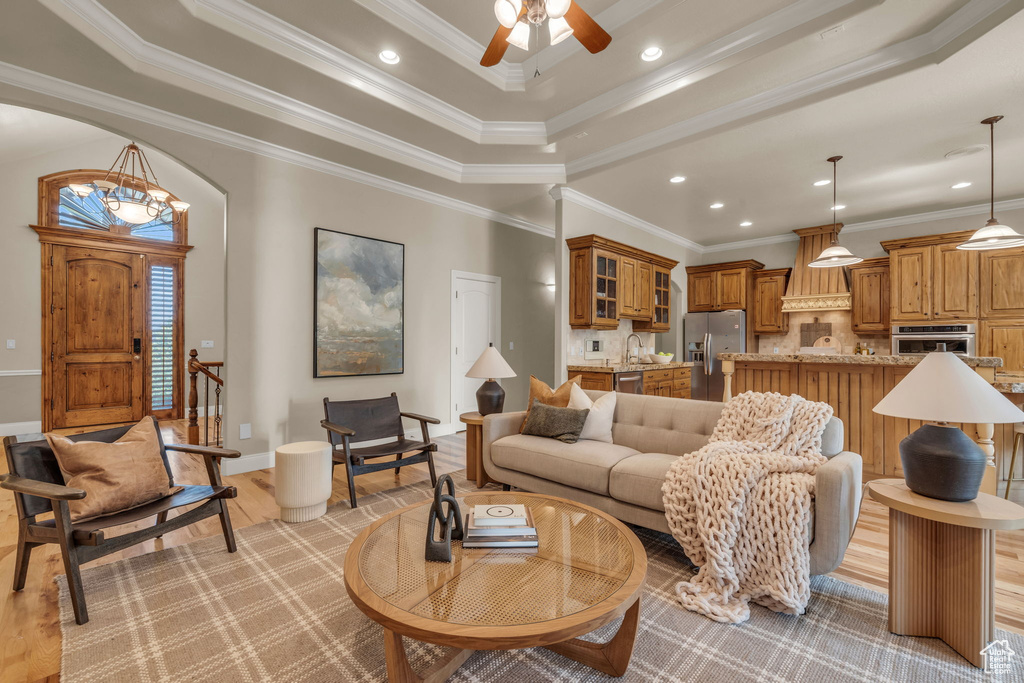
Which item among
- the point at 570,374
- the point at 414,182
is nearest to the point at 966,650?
the point at 570,374

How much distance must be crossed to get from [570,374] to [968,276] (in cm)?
481

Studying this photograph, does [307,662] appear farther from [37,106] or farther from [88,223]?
[88,223]

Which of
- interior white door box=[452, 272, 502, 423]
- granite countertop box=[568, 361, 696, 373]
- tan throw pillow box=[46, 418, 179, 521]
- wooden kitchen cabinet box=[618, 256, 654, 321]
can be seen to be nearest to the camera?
tan throw pillow box=[46, 418, 179, 521]

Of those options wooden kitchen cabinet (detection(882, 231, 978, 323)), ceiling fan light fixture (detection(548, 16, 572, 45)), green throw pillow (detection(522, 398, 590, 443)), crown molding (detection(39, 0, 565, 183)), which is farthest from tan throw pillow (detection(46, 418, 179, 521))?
wooden kitchen cabinet (detection(882, 231, 978, 323))

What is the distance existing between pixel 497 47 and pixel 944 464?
8.33 ft

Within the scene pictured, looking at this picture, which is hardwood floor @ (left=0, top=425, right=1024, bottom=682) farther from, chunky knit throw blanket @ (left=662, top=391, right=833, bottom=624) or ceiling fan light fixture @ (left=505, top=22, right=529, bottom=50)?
ceiling fan light fixture @ (left=505, top=22, right=529, bottom=50)

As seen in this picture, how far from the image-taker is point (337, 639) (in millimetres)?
1682

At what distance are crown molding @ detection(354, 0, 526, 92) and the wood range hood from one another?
5233 mm

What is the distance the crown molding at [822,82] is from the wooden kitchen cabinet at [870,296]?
3.88m

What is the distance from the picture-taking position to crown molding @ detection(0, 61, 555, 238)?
286cm

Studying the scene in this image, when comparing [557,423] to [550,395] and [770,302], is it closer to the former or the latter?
[550,395]

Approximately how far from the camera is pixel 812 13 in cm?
252

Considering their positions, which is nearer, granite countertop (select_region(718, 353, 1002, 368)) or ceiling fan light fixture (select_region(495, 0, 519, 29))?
ceiling fan light fixture (select_region(495, 0, 519, 29))

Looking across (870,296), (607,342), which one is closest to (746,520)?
(607,342)
